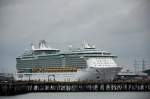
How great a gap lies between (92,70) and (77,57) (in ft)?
3.96

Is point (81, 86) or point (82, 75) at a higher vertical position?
point (82, 75)

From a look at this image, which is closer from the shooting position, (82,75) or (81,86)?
(81,86)

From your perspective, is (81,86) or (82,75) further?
(82,75)

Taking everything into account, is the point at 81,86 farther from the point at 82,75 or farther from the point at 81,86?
the point at 82,75

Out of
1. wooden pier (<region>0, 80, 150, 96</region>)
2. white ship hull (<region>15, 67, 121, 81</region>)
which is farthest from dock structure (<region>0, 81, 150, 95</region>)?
white ship hull (<region>15, 67, 121, 81</region>)

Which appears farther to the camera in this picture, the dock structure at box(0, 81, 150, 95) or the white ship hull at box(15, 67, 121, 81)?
the white ship hull at box(15, 67, 121, 81)

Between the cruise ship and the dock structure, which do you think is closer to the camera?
the dock structure

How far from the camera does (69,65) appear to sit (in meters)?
25.6

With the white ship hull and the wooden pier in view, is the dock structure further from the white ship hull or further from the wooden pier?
the white ship hull

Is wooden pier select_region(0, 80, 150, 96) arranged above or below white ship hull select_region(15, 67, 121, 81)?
below

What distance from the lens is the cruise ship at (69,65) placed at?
82.7 ft

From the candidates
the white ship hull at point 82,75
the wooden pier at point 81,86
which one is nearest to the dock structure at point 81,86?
the wooden pier at point 81,86

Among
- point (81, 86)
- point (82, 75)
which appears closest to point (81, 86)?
point (81, 86)

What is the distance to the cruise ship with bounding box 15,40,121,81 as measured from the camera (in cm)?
2522
